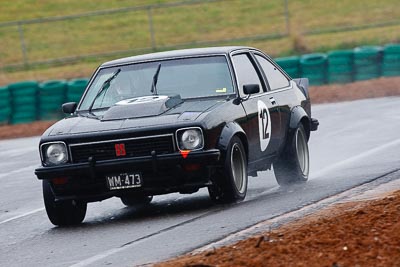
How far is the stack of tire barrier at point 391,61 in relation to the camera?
26.5 metres

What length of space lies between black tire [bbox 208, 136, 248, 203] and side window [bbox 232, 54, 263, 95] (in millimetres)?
863

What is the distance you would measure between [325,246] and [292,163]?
5.13 meters

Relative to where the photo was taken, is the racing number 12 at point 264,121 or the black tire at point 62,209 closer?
the black tire at point 62,209

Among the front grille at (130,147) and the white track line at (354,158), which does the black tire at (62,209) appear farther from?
the white track line at (354,158)

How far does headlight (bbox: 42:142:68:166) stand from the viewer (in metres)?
10.3

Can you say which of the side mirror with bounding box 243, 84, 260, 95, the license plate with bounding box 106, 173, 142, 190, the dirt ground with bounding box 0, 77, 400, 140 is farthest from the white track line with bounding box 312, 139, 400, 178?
the dirt ground with bounding box 0, 77, 400, 140

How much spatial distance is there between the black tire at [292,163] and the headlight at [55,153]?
2.84m

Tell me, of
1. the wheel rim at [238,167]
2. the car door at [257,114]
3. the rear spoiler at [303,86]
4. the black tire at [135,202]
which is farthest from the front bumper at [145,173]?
the rear spoiler at [303,86]

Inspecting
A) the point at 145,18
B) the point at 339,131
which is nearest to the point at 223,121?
the point at 339,131

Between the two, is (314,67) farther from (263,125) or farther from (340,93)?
(263,125)

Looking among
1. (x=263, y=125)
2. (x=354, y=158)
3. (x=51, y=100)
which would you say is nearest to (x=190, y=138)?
(x=263, y=125)

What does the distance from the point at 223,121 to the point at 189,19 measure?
2477 centimetres

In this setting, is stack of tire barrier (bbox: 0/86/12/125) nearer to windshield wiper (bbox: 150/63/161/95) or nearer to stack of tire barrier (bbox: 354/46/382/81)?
stack of tire barrier (bbox: 354/46/382/81)

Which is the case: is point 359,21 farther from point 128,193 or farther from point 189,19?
point 128,193
